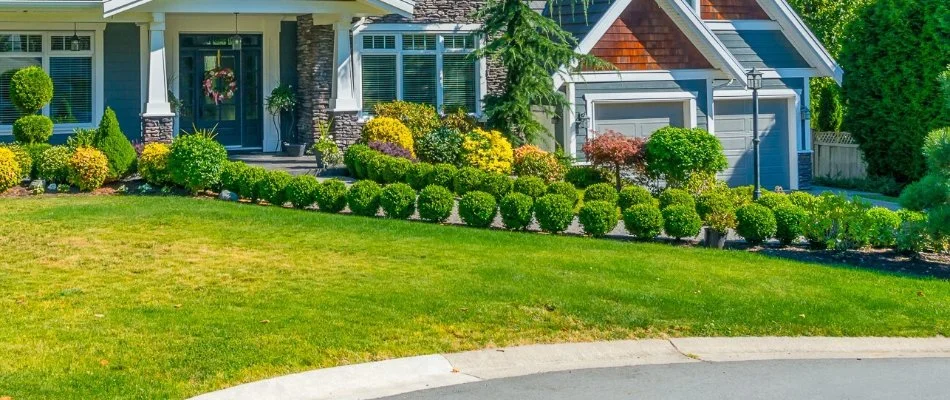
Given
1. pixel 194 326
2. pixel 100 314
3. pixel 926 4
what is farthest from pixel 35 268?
pixel 926 4

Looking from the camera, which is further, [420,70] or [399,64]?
[420,70]

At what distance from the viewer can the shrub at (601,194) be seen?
1668 centimetres

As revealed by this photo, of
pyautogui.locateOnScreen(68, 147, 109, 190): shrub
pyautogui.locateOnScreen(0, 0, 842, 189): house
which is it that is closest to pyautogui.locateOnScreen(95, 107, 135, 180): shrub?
pyautogui.locateOnScreen(68, 147, 109, 190): shrub

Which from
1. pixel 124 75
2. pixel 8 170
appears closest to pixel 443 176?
pixel 8 170

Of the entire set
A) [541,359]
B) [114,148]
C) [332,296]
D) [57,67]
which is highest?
[57,67]

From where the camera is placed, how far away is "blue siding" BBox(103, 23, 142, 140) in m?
22.0

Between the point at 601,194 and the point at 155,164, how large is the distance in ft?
21.9

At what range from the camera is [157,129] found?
20250mm

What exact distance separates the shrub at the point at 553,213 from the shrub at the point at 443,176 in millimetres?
2522

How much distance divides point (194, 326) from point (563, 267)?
4.37 metres

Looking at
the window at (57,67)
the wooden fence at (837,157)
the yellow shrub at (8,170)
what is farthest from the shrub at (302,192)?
the wooden fence at (837,157)

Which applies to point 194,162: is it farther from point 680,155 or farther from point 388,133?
point 680,155

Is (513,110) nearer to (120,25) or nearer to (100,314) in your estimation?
(120,25)

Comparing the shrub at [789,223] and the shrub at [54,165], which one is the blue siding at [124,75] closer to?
the shrub at [54,165]
